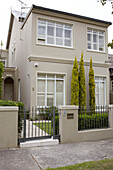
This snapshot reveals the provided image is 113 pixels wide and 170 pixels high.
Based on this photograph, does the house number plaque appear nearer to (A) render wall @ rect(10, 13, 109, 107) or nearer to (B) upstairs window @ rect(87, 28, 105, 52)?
(A) render wall @ rect(10, 13, 109, 107)

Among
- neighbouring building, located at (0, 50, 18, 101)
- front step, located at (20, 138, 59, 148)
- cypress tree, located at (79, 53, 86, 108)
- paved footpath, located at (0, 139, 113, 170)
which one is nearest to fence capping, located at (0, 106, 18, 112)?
front step, located at (20, 138, 59, 148)

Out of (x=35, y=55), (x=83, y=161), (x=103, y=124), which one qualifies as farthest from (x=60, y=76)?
(x=83, y=161)

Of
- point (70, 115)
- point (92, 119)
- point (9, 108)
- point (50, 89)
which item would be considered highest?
point (50, 89)

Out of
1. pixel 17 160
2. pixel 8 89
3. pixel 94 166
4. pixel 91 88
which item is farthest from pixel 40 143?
pixel 8 89

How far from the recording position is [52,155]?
521 centimetres

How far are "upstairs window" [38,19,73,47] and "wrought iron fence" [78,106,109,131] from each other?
6468 millimetres

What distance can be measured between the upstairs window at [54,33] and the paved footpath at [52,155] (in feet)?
25.9

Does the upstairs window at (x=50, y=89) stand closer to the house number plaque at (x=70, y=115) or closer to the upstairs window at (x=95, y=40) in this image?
the upstairs window at (x=95, y=40)

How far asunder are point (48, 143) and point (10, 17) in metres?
17.8

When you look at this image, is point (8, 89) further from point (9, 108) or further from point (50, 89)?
point (9, 108)

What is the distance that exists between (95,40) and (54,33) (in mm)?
3633

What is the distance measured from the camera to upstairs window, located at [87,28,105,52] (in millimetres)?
13461

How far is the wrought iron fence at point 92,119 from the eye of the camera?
7114 mm

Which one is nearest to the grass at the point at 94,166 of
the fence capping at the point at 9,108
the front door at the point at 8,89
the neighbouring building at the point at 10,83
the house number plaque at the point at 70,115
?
the house number plaque at the point at 70,115
